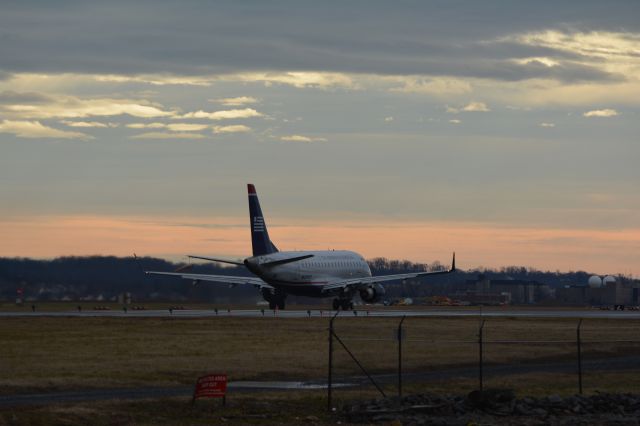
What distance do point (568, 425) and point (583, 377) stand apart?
15.9m

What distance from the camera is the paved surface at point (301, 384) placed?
118 feet

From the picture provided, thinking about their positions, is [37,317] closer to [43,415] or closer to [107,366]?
[107,366]

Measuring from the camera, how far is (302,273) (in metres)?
108

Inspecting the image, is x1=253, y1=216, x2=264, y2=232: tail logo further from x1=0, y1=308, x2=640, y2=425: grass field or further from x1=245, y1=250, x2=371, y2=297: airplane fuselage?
x1=0, y1=308, x2=640, y2=425: grass field

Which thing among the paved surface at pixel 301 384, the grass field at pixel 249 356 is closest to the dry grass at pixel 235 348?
the grass field at pixel 249 356

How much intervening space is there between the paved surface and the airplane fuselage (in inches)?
2003

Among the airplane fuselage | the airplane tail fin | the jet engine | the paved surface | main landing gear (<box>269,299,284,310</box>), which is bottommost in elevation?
the paved surface

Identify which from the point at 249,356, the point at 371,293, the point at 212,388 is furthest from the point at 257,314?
the point at 212,388

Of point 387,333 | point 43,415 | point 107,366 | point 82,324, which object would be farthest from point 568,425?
point 82,324

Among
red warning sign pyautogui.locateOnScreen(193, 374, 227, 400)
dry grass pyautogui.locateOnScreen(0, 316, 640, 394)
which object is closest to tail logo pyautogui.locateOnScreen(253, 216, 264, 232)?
dry grass pyautogui.locateOnScreen(0, 316, 640, 394)

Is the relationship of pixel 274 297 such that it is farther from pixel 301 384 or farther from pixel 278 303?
pixel 301 384

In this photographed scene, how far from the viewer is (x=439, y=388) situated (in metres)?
41.2

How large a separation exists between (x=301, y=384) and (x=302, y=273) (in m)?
65.7

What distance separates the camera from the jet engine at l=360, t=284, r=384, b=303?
110062 mm
